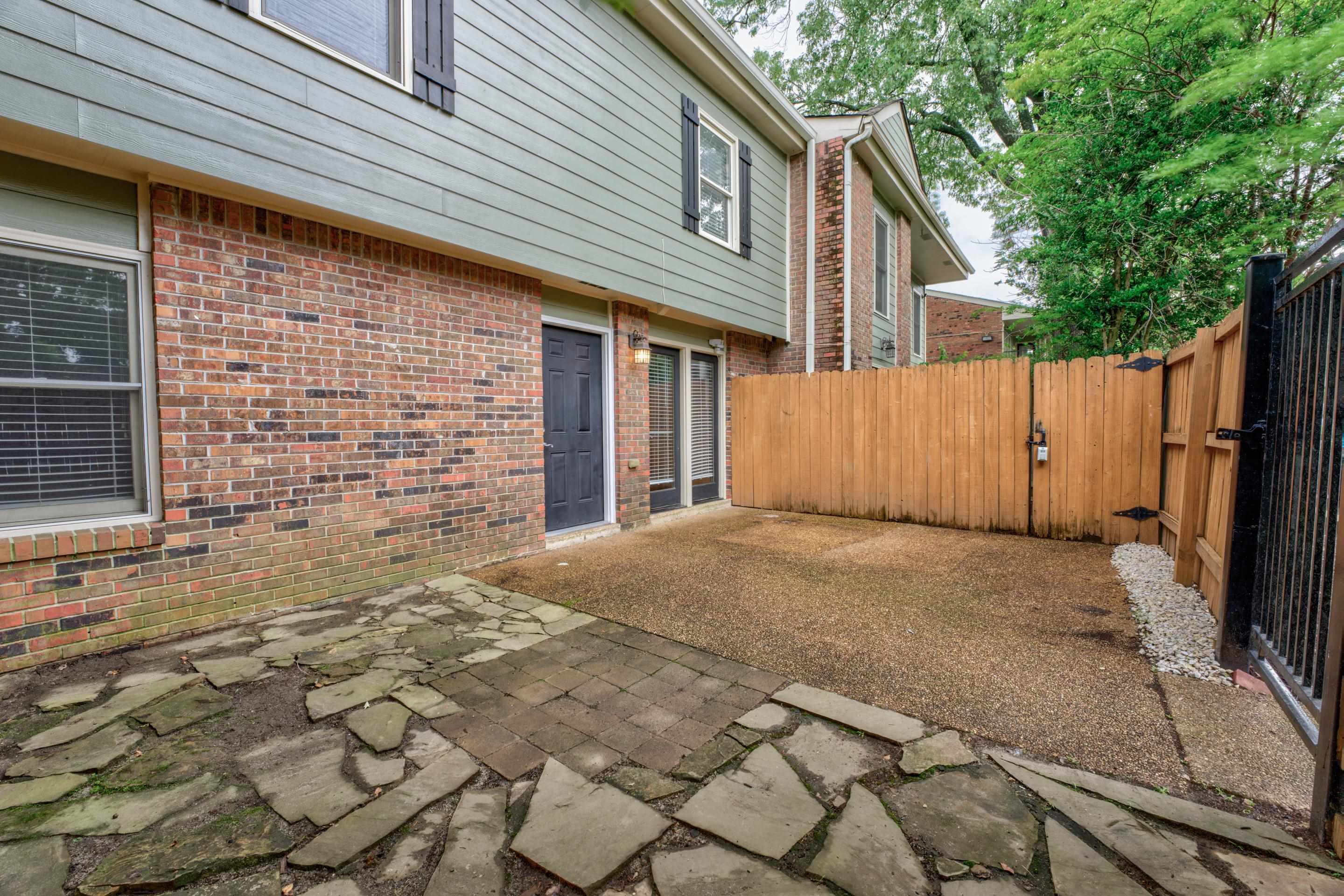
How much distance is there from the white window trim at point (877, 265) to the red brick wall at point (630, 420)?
4.67 metres

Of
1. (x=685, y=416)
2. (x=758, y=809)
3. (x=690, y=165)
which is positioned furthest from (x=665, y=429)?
(x=758, y=809)

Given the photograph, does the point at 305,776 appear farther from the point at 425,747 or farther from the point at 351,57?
the point at 351,57

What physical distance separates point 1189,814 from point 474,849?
1.93m

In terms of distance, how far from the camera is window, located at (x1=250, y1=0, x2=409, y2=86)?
312 cm

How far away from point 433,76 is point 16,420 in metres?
2.96

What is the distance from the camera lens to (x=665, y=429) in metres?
6.59

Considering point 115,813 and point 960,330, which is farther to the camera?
point 960,330

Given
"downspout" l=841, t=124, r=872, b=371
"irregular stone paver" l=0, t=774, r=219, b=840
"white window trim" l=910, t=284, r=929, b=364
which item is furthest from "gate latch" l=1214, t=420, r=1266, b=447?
"white window trim" l=910, t=284, r=929, b=364

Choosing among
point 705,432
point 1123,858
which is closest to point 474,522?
point 705,432

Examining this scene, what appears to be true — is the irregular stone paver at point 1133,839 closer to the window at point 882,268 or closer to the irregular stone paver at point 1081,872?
the irregular stone paver at point 1081,872

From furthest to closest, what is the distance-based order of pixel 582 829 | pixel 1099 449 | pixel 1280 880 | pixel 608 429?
pixel 608 429 < pixel 1099 449 < pixel 582 829 < pixel 1280 880

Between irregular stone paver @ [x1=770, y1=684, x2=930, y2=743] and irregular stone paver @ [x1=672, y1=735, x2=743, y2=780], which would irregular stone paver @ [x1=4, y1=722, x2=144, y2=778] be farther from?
irregular stone paver @ [x1=770, y1=684, x2=930, y2=743]

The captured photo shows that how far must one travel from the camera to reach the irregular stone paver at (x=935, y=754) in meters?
1.78

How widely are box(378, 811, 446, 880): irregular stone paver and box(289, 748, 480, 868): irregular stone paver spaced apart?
49mm
